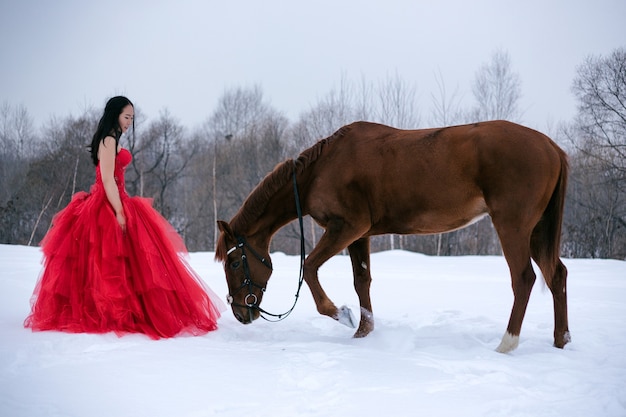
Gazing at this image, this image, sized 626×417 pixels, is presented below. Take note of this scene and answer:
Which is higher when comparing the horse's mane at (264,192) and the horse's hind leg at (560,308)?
the horse's mane at (264,192)

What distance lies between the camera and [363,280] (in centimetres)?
475

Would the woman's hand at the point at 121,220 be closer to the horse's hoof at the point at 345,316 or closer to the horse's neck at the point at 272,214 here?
the horse's neck at the point at 272,214

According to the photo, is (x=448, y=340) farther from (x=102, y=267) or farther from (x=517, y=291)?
(x=102, y=267)

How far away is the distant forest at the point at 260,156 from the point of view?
62.0ft

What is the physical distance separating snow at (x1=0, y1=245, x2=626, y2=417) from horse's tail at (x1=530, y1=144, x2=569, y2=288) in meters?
0.69

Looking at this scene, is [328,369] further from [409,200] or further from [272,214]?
[272,214]

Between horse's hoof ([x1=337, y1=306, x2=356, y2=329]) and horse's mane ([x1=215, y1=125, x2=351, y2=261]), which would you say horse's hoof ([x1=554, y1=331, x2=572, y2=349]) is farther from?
horse's mane ([x1=215, y1=125, x2=351, y2=261])

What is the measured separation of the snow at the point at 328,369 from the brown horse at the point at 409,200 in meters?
0.42

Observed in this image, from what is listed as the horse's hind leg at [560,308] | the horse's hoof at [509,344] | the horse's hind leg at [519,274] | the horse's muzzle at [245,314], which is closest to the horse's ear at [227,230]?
the horse's muzzle at [245,314]

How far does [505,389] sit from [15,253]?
11.3m

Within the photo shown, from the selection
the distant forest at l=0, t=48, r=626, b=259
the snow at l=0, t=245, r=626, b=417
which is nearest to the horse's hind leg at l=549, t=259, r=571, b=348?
the snow at l=0, t=245, r=626, b=417

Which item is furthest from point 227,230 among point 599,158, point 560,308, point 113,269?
point 599,158

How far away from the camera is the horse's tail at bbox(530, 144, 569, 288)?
3.98 m

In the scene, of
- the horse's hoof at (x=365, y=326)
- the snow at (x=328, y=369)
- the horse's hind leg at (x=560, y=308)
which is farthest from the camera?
the horse's hoof at (x=365, y=326)
